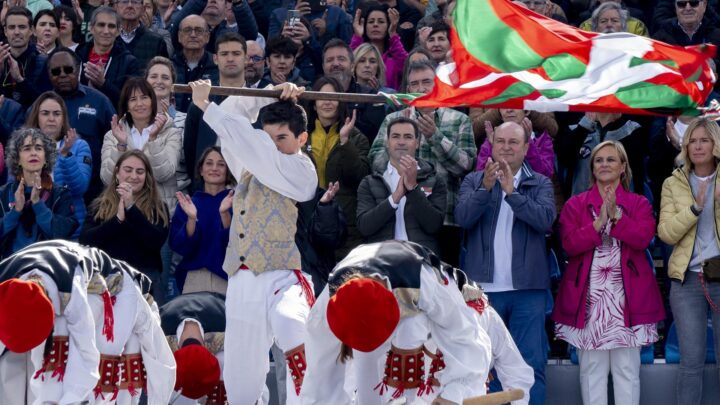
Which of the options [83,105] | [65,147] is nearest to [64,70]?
[83,105]

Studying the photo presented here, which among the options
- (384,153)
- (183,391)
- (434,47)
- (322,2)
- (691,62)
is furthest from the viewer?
(322,2)

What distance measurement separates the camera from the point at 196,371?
34.5 feet

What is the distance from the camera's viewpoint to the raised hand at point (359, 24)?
1454cm

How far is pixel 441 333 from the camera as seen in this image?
866cm

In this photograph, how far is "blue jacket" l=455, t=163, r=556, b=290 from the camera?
11312 millimetres

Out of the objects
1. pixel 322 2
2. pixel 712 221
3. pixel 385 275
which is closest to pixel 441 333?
pixel 385 275

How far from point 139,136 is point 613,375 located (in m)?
4.26

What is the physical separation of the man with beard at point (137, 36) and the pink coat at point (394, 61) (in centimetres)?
207

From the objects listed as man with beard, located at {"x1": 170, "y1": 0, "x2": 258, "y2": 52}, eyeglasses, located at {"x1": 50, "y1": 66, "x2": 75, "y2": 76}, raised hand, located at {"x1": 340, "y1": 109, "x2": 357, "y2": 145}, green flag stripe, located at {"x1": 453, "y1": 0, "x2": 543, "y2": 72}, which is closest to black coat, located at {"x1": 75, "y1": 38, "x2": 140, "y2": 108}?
eyeglasses, located at {"x1": 50, "y1": 66, "x2": 75, "y2": 76}

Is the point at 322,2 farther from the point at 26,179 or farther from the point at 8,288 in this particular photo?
the point at 8,288

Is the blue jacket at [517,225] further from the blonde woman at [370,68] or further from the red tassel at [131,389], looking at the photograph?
the red tassel at [131,389]

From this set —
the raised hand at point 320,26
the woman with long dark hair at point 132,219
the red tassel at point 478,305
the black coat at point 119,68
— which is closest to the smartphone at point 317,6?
the raised hand at point 320,26

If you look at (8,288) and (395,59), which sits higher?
(395,59)

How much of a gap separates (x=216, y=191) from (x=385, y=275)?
3.73 metres
